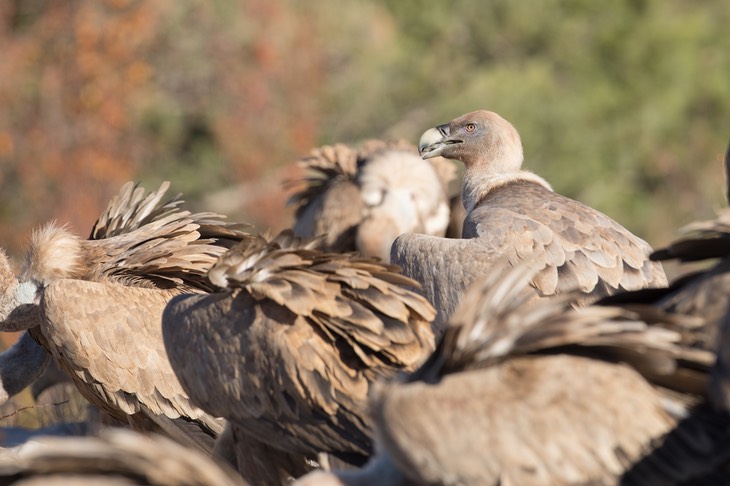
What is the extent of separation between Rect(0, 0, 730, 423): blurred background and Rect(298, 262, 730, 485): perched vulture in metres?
15.4

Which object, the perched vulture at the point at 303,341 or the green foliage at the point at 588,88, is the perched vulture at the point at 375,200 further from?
the green foliage at the point at 588,88

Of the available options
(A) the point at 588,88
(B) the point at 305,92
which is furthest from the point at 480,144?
A: (A) the point at 588,88

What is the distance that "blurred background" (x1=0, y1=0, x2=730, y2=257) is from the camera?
20000 mm

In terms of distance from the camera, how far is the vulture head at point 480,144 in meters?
7.06

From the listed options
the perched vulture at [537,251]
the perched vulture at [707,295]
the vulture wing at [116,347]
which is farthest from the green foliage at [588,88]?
the perched vulture at [707,295]

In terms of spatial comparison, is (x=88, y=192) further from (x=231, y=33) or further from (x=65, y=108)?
(x=231, y=33)

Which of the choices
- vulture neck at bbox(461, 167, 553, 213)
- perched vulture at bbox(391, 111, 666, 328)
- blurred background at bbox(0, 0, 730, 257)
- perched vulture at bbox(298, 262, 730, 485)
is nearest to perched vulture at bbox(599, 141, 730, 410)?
perched vulture at bbox(298, 262, 730, 485)

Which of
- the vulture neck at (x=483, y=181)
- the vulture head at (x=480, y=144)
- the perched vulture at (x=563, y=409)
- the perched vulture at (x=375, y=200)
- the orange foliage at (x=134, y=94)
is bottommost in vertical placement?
the perched vulture at (x=563, y=409)

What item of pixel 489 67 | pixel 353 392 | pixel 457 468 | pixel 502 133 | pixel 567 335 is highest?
pixel 489 67

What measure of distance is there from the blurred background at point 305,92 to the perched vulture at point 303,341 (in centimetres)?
1386

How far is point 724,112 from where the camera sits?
25.1 meters

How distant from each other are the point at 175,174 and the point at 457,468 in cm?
1792

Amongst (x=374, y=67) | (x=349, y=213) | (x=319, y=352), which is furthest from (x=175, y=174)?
(x=319, y=352)

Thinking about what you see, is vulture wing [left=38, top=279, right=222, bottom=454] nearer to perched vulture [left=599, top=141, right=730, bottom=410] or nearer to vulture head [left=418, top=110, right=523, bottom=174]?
vulture head [left=418, top=110, right=523, bottom=174]
